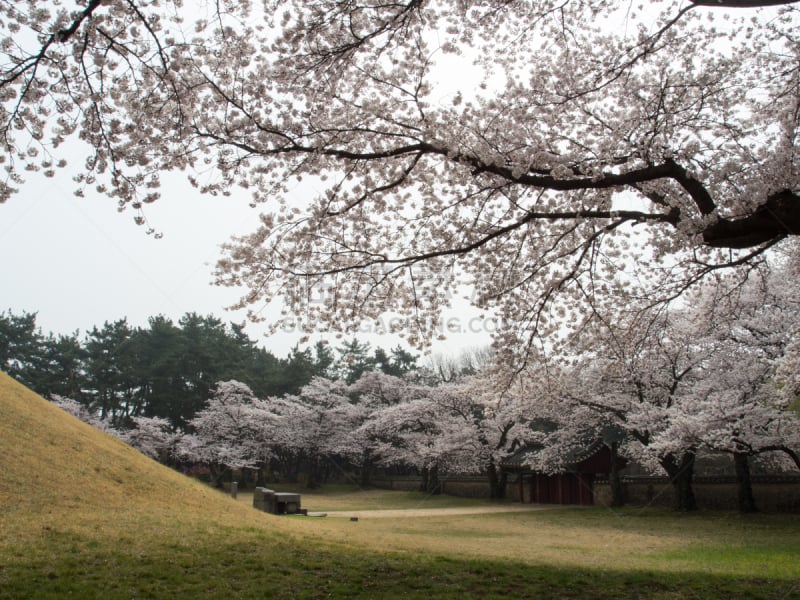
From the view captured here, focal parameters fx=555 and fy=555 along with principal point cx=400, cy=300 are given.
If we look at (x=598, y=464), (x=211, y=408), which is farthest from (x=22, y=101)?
(x=211, y=408)

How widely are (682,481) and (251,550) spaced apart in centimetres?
1966

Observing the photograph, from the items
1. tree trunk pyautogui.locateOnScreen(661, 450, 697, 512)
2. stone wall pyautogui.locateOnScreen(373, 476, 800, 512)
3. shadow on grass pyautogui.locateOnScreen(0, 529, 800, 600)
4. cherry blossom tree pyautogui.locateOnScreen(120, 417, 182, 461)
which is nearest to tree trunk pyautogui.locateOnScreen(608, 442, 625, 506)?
stone wall pyautogui.locateOnScreen(373, 476, 800, 512)

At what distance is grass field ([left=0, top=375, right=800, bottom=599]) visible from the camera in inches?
258

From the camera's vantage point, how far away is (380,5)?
6746 mm

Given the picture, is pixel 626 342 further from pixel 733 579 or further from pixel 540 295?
pixel 733 579

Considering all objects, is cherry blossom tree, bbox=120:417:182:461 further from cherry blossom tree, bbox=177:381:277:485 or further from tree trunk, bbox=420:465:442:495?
tree trunk, bbox=420:465:442:495

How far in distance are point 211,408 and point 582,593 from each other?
3738cm

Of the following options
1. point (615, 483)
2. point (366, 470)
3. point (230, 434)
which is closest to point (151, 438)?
point (230, 434)

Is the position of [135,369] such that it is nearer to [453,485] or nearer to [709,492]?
[453,485]

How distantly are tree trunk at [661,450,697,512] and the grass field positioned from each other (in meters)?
4.66

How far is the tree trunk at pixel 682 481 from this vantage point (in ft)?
72.2

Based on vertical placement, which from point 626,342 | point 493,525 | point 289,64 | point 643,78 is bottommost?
point 493,525

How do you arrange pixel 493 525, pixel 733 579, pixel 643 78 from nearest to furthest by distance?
pixel 733 579 < pixel 643 78 < pixel 493 525

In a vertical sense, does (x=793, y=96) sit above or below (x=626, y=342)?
above
